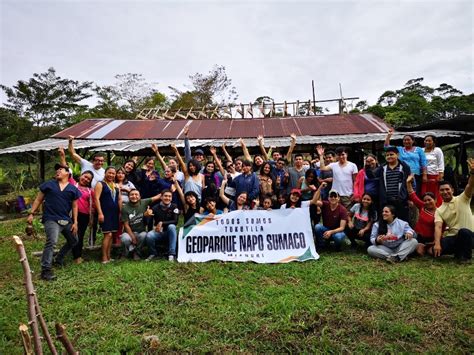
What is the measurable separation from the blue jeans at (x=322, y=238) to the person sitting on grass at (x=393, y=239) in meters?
0.51

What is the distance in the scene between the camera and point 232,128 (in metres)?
13.8

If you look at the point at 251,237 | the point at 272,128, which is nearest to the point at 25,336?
the point at 251,237

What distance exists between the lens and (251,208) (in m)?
5.43

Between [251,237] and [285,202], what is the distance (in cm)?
94

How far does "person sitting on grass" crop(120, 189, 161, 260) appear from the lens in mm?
4988

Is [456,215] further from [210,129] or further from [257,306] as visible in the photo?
[210,129]

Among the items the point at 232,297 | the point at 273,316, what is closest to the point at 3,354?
the point at 232,297

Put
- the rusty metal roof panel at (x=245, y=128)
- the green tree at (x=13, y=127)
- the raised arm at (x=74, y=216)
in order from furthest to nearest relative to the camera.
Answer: the green tree at (x=13, y=127) → the rusty metal roof panel at (x=245, y=128) → the raised arm at (x=74, y=216)

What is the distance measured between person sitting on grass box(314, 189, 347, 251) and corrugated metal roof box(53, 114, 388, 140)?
7.65m

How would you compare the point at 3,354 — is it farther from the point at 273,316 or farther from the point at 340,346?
the point at 340,346

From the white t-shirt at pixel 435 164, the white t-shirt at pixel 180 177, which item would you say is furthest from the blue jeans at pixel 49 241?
the white t-shirt at pixel 435 164

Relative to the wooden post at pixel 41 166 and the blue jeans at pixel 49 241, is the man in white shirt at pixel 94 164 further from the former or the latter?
the wooden post at pixel 41 166

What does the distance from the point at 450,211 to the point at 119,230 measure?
512cm

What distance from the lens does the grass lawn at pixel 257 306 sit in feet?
9.18
